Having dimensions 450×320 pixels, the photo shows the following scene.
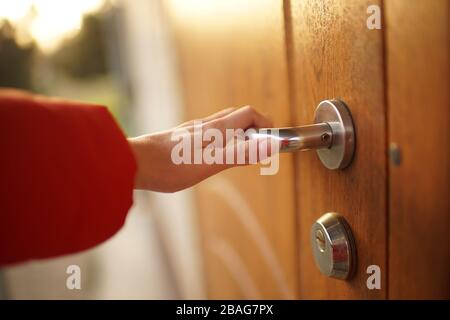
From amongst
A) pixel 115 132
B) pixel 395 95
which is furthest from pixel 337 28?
pixel 115 132

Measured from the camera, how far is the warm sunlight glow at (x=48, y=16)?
4.14ft

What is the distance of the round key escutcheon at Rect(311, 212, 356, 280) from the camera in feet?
1.07

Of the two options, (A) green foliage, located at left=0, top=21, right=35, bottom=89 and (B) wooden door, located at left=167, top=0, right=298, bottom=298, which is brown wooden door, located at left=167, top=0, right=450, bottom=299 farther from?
(A) green foliage, located at left=0, top=21, right=35, bottom=89

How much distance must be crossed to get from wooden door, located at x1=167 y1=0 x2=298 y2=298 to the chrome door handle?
0.10m

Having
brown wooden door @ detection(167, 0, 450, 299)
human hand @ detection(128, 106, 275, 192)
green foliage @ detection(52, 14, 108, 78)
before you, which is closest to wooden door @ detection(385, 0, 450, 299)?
brown wooden door @ detection(167, 0, 450, 299)

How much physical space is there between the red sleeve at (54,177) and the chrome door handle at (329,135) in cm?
11

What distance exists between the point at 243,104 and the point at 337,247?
0.29 meters

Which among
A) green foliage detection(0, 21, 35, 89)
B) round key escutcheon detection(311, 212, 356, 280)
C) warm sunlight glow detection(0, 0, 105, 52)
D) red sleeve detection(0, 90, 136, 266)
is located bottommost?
round key escutcheon detection(311, 212, 356, 280)

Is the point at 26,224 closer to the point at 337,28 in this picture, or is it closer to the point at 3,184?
the point at 3,184

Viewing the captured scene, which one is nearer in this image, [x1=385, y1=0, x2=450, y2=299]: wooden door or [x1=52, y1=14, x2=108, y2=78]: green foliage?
[x1=385, y1=0, x2=450, y2=299]: wooden door

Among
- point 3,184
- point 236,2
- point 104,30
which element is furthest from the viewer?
point 104,30

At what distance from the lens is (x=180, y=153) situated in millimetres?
347

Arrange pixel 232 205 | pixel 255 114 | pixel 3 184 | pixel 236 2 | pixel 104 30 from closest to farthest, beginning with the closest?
pixel 3 184 < pixel 255 114 < pixel 236 2 < pixel 232 205 < pixel 104 30
